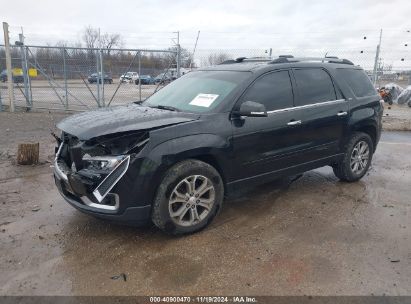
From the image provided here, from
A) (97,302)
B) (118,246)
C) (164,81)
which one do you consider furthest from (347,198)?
(164,81)

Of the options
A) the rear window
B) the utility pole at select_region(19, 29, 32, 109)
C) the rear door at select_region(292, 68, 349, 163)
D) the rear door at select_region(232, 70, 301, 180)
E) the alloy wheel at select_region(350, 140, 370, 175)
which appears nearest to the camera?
the rear door at select_region(232, 70, 301, 180)

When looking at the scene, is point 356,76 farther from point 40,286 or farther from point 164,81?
point 164,81

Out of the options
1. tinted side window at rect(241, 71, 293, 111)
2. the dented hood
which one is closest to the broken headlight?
the dented hood

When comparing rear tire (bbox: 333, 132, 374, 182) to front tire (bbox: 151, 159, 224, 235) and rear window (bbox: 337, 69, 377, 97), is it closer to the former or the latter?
rear window (bbox: 337, 69, 377, 97)

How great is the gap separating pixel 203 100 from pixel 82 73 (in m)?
9.67

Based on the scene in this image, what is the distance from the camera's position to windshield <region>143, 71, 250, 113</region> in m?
4.14

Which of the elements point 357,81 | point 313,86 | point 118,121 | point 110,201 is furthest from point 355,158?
point 110,201

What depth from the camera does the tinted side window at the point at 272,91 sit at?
4230 mm

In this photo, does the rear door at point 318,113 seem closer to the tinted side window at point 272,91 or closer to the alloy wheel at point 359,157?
the tinted side window at point 272,91

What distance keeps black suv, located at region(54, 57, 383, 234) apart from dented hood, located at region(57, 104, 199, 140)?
0.01 m

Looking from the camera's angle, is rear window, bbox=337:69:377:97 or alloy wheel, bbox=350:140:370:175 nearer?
rear window, bbox=337:69:377:97

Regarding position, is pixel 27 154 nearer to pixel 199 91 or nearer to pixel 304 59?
pixel 199 91

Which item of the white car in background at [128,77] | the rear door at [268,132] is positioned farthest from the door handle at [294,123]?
the white car in background at [128,77]

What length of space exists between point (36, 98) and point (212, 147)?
12034mm
